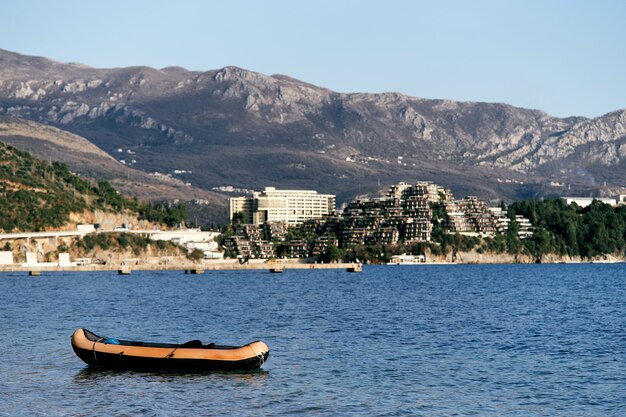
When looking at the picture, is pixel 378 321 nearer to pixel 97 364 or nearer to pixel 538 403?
pixel 97 364

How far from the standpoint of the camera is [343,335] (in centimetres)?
8738

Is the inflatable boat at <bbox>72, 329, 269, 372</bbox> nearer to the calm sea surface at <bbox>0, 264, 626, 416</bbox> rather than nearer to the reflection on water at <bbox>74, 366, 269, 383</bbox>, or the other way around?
the reflection on water at <bbox>74, 366, 269, 383</bbox>

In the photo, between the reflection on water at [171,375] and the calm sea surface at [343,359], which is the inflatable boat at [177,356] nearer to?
the reflection on water at [171,375]

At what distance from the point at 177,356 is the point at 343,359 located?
11534 millimetres

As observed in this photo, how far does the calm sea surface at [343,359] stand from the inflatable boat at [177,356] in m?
0.69

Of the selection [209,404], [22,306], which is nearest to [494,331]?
[209,404]

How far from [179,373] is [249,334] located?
21.4 m

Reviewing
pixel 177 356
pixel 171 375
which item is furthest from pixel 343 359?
pixel 171 375

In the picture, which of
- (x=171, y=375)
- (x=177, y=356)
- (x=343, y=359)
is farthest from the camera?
(x=343, y=359)

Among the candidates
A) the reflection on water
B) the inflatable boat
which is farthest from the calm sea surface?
the inflatable boat

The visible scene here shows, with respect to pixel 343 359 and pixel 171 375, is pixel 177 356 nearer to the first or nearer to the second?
pixel 171 375

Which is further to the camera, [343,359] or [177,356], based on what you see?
[343,359]

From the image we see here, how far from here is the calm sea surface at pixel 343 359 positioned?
57.0m

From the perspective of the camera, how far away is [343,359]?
72.1 metres
